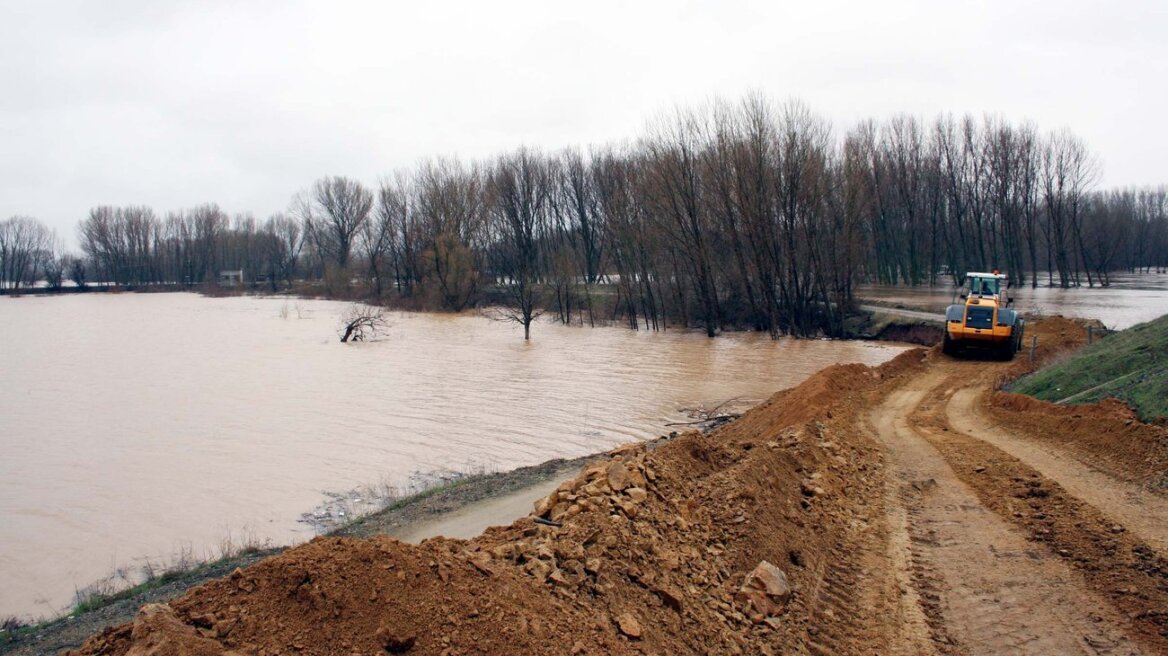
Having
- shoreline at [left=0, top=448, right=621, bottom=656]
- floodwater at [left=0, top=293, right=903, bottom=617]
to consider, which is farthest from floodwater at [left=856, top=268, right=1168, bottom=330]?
shoreline at [left=0, top=448, right=621, bottom=656]

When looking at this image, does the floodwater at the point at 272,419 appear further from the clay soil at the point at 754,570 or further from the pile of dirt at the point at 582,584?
the clay soil at the point at 754,570

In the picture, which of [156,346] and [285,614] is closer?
[285,614]

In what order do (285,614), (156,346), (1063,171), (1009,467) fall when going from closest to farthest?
1. (285,614)
2. (1009,467)
3. (156,346)
4. (1063,171)

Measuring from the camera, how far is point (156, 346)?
38656 mm

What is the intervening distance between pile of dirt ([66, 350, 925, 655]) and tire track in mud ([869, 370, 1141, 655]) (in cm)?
59

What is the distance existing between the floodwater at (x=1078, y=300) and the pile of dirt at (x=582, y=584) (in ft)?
78.7

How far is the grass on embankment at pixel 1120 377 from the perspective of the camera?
1202 cm

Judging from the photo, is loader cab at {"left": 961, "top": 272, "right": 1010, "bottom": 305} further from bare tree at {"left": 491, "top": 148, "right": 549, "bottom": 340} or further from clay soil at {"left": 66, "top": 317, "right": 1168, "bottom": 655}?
bare tree at {"left": 491, "top": 148, "right": 549, "bottom": 340}

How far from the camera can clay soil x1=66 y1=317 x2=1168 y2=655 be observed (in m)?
4.67

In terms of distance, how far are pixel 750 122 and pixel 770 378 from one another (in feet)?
60.1

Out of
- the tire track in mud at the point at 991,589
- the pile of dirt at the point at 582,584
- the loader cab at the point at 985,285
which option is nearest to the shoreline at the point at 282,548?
the pile of dirt at the point at 582,584

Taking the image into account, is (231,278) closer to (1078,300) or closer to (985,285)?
(1078,300)

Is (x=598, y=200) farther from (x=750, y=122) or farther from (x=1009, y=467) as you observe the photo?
(x=1009, y=467)

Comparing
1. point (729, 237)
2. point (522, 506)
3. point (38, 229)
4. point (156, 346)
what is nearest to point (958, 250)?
point (729, 237)
